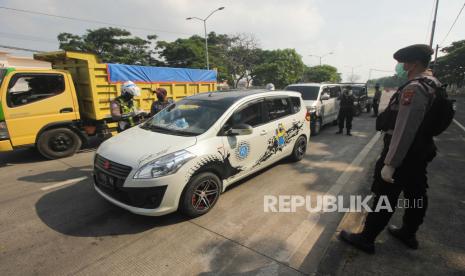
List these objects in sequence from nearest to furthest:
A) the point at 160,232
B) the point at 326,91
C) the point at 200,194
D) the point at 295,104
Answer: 1. the point at 160,232
2. the point at 200,194
3. the point at 295,104
4. the point at 326,91

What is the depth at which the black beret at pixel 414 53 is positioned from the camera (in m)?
2.25

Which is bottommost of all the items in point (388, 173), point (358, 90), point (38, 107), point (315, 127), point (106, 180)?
point (315, 127)

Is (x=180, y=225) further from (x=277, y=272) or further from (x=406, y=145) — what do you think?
(x=406, y=145)

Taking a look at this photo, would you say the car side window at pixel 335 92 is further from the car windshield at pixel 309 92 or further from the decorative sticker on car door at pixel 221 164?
the decorative sticker on car door at pixel 221 164

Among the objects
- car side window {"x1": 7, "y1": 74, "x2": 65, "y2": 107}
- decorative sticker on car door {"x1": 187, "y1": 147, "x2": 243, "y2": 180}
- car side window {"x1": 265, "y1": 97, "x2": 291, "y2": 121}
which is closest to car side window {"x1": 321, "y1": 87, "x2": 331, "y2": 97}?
car side window {"x1": 265, "y1": 97, "x2": 291, "y2": 121}

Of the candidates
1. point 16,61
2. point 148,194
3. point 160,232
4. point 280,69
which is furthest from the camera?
point 280,69

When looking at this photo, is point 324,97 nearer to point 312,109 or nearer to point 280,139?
point 312,109

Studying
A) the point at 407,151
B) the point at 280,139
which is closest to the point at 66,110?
the point at 280,139

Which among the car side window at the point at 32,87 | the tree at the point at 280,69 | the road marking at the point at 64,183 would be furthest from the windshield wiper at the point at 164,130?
the tree at the point at 280,69

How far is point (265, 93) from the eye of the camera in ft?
15.7

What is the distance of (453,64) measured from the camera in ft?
133

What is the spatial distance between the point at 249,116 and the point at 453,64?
5184 cm

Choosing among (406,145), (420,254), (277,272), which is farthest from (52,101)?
(420,254)

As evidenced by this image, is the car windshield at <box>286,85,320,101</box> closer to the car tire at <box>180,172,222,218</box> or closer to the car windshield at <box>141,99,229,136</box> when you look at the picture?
the car windshield at <box>141,99,229,136</box>
